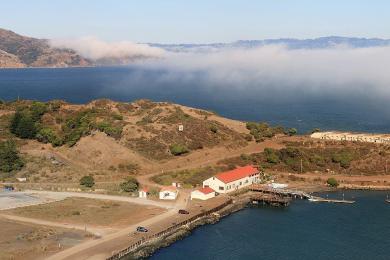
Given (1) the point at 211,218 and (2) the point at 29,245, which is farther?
(1) the point at 211,218

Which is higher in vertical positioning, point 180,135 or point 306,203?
point 180,135

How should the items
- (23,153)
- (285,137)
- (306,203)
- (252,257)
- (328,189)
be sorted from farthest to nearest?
(285,137), (23,153), (328,189), (306,203), (252,257)

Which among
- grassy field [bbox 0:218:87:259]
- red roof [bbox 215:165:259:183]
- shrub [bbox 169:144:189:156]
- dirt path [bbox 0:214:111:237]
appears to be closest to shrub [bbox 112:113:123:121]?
shrub [bbox 169:144:189:156]

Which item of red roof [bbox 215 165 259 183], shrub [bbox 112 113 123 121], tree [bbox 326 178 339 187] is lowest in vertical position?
tree [bbox 326 178 339 187]

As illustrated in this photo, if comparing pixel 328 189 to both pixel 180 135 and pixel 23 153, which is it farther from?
pixel 23 153

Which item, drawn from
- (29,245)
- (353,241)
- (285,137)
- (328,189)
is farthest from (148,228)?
(285,137)

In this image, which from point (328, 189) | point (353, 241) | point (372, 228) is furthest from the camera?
point (328, 189)

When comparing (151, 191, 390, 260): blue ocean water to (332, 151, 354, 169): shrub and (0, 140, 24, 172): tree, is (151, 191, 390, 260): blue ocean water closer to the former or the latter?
(332, 151, 354, 169): shrub
